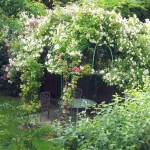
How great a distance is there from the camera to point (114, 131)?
3.83 metres

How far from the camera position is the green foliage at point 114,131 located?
373 cm

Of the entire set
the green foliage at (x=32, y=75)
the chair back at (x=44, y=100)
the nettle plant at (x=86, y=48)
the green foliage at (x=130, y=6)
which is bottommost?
the chair back at (x=44, y=100)

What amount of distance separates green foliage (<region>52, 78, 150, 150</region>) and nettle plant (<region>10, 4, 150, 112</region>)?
3.08 metres

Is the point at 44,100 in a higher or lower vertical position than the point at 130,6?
lower

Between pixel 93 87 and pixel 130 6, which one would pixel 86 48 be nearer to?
pixel 93 87

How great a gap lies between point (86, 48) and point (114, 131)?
13.3 ft

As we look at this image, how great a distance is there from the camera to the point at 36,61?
781cm

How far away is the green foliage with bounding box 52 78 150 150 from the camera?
3.73 metres

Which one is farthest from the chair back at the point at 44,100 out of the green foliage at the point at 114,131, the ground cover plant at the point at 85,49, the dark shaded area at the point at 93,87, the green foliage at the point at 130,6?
the green foliage at the point at 114,131

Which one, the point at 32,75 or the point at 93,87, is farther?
the point at 93,87

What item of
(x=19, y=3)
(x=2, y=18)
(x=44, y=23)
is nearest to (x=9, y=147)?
(x=2, y=18)

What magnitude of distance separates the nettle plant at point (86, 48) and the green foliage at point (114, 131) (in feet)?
10.1

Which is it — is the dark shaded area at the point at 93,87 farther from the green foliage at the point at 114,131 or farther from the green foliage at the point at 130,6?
the green foliage at the point at 114,131

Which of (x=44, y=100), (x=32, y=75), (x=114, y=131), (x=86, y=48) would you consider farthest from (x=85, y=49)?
(x=114, y=131)
